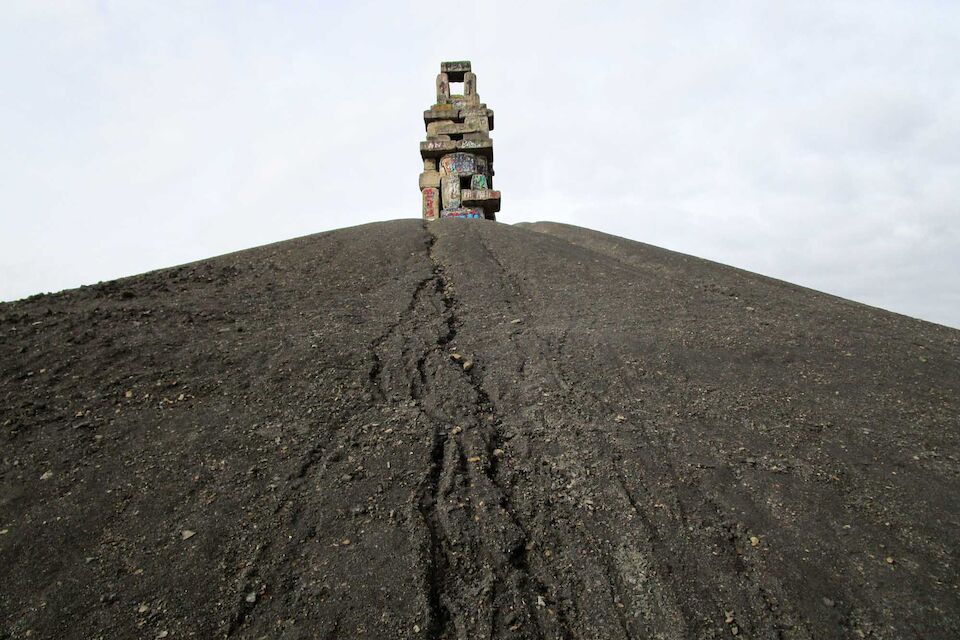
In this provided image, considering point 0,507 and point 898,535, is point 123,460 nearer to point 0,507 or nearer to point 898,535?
point 0,507

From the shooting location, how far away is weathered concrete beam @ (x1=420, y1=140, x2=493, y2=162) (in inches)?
592

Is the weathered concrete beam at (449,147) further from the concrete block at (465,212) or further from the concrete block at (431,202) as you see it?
the concrete block at (465,212)

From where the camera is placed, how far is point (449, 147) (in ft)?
49.3

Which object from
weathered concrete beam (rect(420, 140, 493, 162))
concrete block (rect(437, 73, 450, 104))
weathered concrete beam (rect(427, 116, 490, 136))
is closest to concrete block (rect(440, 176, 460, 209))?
weathered concrete beam (rect(420, 140, 493, 162))

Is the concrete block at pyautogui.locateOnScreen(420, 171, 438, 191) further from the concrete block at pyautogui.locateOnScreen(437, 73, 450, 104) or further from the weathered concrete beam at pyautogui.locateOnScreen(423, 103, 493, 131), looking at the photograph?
the concrete block at pyautogui.locateOnScreen(437, 73, 450, 104)

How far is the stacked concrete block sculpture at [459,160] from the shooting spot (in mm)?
14656

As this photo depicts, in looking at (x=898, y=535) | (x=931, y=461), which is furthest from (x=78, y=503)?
(x=931, y=461)

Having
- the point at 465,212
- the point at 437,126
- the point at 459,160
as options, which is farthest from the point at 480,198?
the point at 437,126

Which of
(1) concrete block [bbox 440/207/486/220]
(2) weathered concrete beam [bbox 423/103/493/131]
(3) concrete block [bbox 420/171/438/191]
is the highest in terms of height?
(2) weathered concrete beam [bbox 423/103/493/131]

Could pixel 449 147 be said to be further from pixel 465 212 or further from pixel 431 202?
pixel 465 212

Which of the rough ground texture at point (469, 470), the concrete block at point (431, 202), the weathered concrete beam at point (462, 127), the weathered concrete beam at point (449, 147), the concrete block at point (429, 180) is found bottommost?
the rough ground texture at point (469, 470)

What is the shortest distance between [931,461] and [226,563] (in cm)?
517

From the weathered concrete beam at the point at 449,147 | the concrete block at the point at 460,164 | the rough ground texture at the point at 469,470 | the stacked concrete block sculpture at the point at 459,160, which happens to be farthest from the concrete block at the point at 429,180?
the rough ground texture at the point at 469,470

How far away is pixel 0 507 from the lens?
364 centimetres
